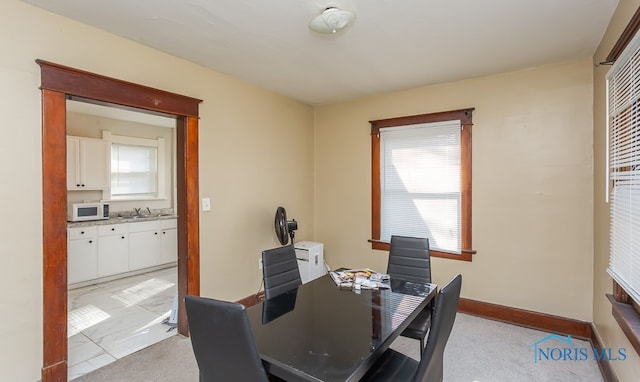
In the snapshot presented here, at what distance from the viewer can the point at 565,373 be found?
2.32 m

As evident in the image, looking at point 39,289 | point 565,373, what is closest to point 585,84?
point 565,373

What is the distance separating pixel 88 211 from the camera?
454cm

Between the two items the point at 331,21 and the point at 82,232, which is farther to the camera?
the point at 82,232

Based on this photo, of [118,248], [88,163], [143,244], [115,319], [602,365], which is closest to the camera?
[602,365]

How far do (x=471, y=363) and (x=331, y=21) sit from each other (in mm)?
2752

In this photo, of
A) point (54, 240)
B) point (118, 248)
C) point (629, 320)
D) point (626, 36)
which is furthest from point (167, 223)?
point (626, 36)

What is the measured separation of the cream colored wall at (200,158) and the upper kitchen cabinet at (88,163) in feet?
9.61

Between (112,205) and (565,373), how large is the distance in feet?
20.0

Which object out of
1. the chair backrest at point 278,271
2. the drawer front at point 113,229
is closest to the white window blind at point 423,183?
the chair backrest at point 278,271

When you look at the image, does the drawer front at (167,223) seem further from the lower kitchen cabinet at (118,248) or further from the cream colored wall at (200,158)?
the cream colored wall at (200,158)

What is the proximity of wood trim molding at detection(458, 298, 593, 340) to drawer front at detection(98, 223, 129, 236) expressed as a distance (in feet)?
15.6

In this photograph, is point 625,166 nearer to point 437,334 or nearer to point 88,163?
point 437,334

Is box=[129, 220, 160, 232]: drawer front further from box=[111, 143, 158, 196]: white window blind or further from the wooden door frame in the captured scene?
the wooden door frame

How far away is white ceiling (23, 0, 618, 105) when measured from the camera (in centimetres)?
202
